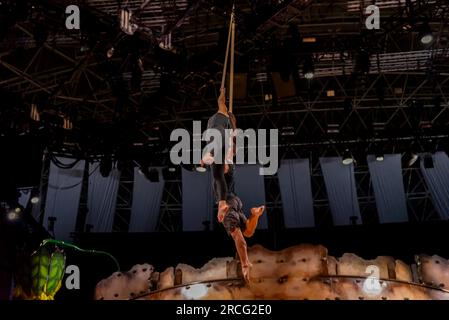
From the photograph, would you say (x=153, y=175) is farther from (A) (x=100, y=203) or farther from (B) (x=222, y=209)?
(B) (x=222, y=209)

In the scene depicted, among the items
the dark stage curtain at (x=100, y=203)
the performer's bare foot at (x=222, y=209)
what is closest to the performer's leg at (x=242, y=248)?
the performer's bare foot at (x=222, y=209)

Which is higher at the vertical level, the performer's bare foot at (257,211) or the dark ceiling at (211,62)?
the dark ceiling at (211,62)

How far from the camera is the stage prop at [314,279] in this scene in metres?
7.36

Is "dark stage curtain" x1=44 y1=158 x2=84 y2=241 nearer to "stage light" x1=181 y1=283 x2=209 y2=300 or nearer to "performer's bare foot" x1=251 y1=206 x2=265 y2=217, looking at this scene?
"stage light" x1=181 y1=283 x2=209 y2=300

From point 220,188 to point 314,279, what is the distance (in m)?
3.87

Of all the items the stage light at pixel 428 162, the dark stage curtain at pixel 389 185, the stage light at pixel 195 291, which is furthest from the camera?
the dark stage curtain at pixel 389 185

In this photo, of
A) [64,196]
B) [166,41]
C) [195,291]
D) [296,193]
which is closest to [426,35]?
[166,41]

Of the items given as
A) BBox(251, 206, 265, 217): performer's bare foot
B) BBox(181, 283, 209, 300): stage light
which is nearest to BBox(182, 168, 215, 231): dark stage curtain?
BBox(181, 283, 209, 300): stage light

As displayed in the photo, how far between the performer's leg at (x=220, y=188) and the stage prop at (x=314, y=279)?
3681 mm

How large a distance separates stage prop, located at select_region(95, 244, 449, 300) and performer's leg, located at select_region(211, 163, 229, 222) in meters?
3.68

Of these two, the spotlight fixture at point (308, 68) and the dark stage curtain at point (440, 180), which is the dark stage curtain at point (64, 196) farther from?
the dark stage curtain at point (440, 180)

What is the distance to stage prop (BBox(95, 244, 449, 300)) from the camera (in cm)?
736

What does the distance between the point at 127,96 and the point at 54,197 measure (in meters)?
3.96
